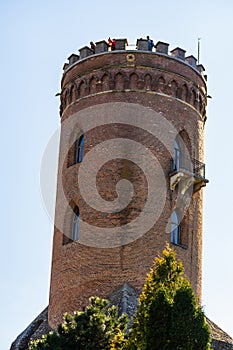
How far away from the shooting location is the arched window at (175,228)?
74.8 feet

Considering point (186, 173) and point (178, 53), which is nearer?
point (186, 173)

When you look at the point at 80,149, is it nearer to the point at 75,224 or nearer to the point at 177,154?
the point at 75,224

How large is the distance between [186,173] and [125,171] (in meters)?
1.82

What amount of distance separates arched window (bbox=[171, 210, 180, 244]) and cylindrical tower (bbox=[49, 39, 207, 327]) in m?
0.03

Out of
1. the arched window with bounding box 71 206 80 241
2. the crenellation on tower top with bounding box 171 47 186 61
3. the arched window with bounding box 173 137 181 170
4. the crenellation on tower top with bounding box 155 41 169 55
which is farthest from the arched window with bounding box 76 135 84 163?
the crenellation on tower top with bounding box 171 47 186 61

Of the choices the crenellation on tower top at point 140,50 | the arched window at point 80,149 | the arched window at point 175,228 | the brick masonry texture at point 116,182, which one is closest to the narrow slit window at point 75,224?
the brick masonry texture at point 116,182

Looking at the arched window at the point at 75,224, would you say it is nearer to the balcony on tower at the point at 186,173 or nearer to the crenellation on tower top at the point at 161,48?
the balcony on tower at the point at 186,173

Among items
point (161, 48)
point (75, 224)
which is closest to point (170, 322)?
point (75, 224)

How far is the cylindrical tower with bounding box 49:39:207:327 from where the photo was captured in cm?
2192

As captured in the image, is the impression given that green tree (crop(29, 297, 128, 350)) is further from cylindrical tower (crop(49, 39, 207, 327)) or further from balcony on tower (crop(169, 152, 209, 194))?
balcony on tower (crop(169, 152, 209, 194))

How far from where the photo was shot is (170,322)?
14.4 m

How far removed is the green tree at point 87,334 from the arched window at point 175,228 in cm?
554

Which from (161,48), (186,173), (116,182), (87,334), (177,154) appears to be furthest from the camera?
(161,48)

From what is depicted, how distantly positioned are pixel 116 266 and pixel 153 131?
14.0 feet
